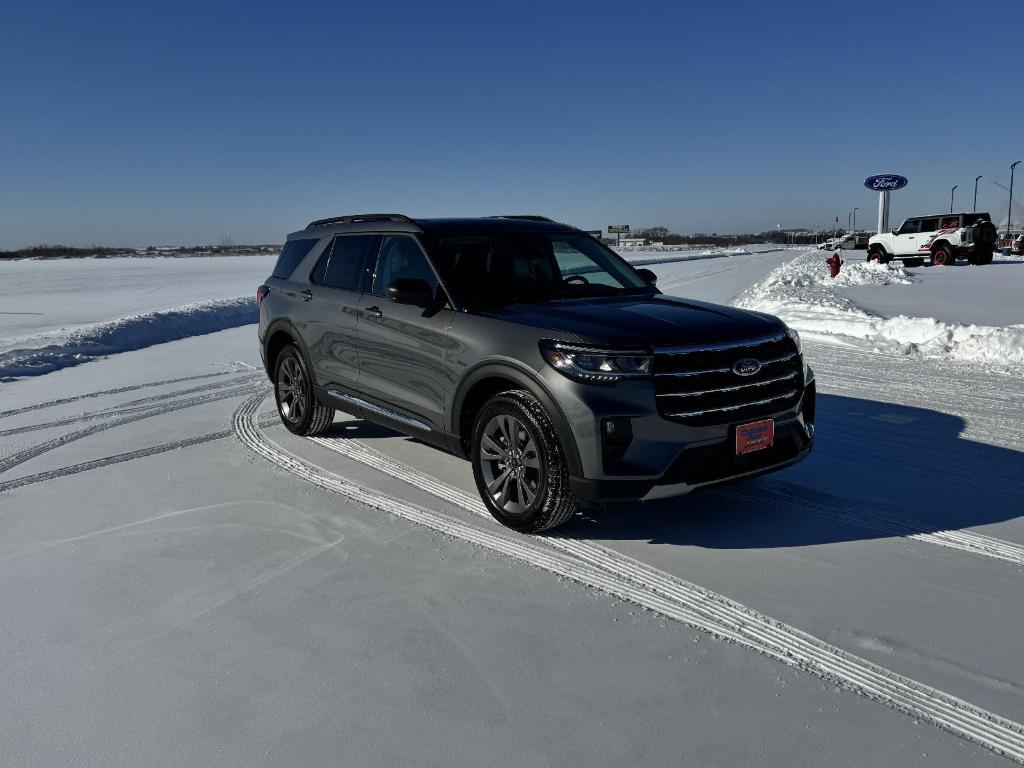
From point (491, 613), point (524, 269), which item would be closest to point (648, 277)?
point (524, 269)

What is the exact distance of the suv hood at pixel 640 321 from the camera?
3.95 m

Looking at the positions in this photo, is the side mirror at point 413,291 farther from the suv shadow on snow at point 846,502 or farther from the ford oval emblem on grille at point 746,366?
the ford oval emblem on grille at point 746,366

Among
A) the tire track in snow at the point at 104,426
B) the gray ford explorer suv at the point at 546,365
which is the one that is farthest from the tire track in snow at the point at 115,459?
the gray ford explorer suv at the point at 546,365

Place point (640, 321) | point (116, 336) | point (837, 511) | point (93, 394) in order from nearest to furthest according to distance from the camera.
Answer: point (640, 321) → point (837, 511) → point (93, 394) → point (116, 336)

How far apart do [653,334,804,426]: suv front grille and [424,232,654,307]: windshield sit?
125 centimetres

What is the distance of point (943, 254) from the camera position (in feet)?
97.5

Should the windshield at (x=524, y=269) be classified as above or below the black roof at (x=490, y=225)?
below

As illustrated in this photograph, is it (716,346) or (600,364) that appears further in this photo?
(716,346)

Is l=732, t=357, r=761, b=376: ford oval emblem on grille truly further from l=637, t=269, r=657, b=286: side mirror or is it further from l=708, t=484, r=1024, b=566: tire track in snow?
l=637, t=269, r=657, b=286: side mirror

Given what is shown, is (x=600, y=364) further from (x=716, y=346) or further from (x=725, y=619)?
(x=725, y=619)

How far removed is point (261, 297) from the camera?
7.12 meters

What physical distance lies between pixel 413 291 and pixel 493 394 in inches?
32.9

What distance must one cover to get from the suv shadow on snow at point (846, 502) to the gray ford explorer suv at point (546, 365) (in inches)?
14.7

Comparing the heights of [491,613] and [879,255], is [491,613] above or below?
below
